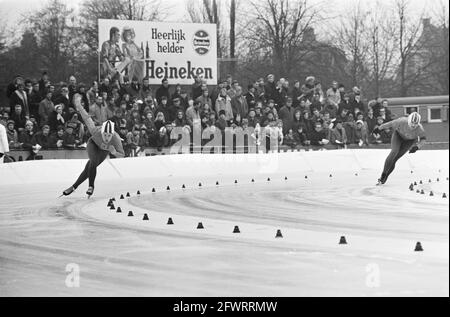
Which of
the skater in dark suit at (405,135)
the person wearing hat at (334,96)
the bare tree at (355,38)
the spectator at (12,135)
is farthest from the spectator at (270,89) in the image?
the bare tree at (355,38)

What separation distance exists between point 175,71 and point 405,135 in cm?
672

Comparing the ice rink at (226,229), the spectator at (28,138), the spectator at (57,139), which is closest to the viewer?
the ice rink at (226,229)

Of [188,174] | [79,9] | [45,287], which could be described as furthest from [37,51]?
[45,287]

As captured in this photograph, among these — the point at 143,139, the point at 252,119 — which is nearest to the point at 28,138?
the point at 143,139

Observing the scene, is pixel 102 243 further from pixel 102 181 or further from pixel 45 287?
pixel 102 181

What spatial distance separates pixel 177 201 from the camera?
38.0 feet

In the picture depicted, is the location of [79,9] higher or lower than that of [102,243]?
higher

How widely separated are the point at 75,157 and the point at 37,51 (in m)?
1.90

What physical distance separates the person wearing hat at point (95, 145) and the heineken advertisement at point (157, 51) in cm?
119

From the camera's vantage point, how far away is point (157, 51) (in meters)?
15.7

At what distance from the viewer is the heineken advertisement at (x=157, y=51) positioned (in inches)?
467

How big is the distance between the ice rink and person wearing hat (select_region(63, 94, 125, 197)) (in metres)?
0.34

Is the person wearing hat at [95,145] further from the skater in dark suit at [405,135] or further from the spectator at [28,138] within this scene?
the skater in dark suit at [405,135]

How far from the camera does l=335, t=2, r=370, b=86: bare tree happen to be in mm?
8414
